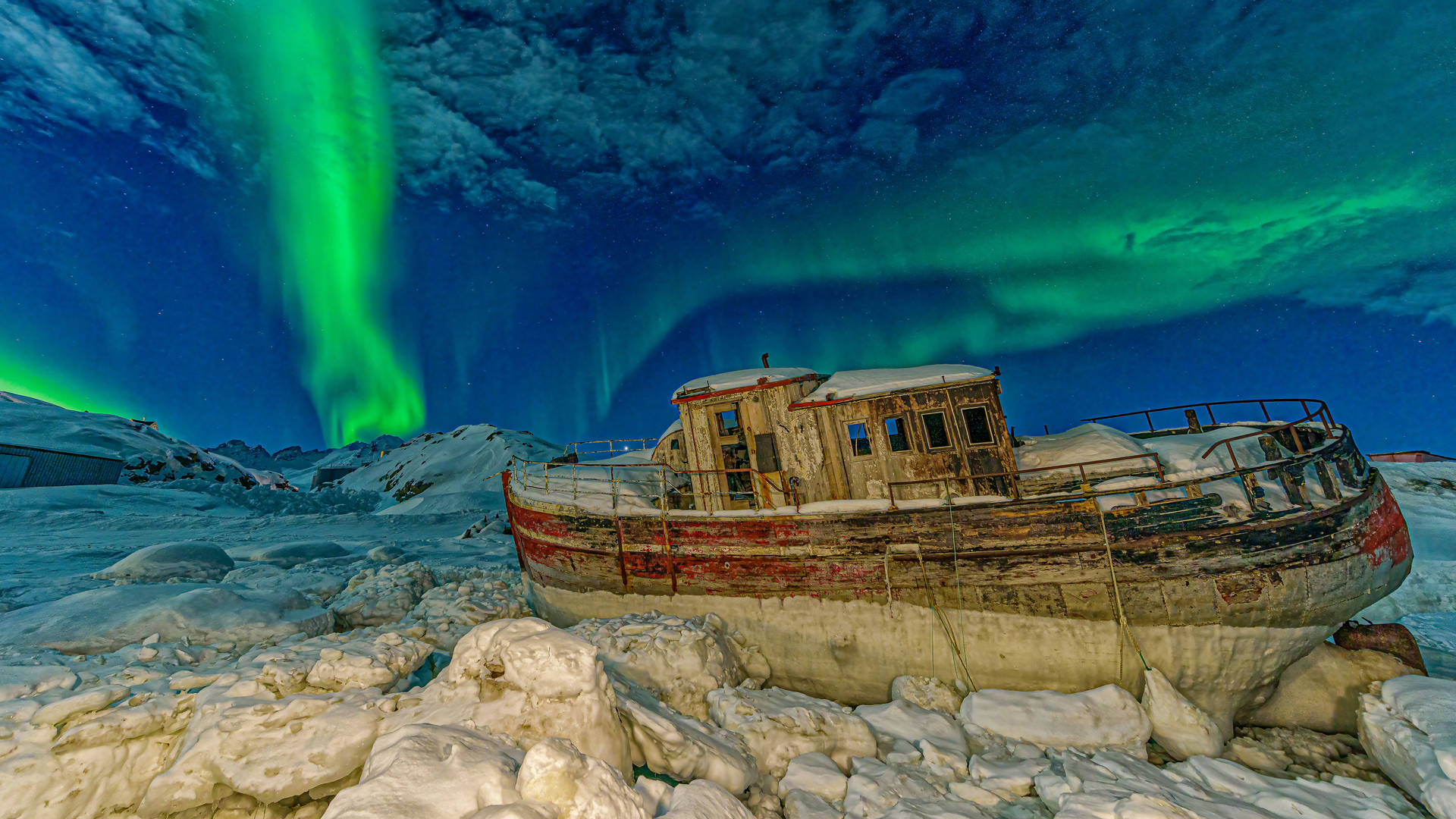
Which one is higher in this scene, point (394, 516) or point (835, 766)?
point (394, 516)

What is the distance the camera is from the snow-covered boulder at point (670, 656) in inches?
329

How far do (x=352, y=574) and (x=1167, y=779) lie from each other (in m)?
20.1

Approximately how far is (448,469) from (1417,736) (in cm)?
6698

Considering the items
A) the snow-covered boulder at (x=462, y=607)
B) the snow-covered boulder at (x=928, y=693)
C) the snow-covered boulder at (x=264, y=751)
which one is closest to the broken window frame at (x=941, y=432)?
the snow-covered boulder at (x=928, y=693)

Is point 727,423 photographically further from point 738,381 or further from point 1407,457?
point 1407,457

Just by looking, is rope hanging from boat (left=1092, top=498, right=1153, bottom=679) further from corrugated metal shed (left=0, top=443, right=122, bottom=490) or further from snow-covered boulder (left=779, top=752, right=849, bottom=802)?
corrugated metal shed (left=0, top=443, right=122, bottom=490)

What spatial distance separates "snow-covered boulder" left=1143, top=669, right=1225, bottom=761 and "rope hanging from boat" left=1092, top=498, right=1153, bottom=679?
0.45 metres

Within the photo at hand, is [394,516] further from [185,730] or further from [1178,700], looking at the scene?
[1178,700]

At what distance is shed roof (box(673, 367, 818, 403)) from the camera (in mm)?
12156

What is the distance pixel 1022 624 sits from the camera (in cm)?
952

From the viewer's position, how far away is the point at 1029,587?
9547 mm

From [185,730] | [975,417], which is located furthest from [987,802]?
[185,730]

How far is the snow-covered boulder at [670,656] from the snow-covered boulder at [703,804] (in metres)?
3.59

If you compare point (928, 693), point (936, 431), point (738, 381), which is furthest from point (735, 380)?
point (928, 693)
